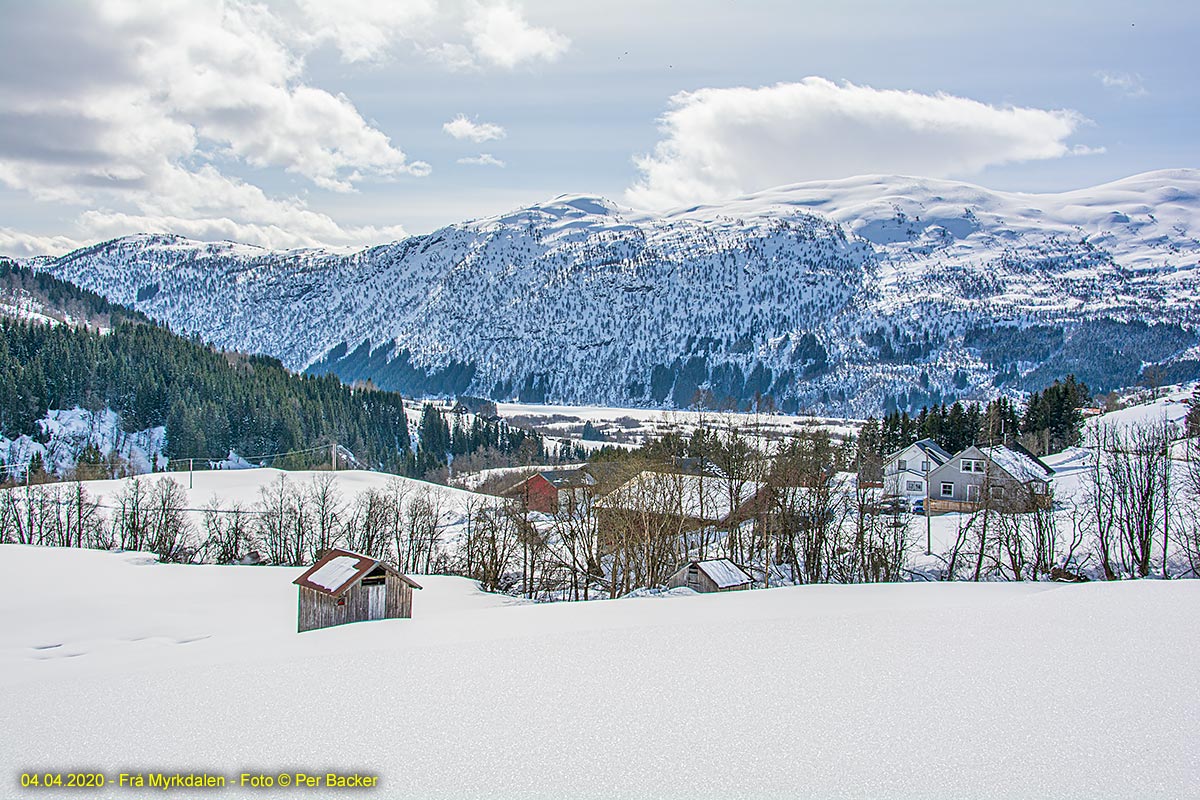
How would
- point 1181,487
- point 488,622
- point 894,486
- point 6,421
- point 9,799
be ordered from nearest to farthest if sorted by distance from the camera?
1. point 9,799
2. point 488,622
3. point 1181,487
4. point 894,486
5. point 6,421

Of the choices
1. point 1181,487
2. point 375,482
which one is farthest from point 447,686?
point 375,482

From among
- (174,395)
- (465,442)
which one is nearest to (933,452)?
(465,442)

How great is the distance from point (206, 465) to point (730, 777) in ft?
351

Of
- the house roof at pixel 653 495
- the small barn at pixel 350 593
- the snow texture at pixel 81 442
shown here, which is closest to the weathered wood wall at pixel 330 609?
the small barn at pixel 350 593

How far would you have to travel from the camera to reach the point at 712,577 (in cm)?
3778

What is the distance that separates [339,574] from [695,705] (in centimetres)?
2030

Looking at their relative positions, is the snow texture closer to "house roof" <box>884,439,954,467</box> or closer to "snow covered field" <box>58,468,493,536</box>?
"snow covered field" <box>58,468,493,536</box>

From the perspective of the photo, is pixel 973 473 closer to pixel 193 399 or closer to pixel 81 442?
pixel 193 399

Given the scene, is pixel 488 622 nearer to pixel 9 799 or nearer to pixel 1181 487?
pixel 9 799

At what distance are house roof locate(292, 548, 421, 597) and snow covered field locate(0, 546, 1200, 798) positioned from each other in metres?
9.05

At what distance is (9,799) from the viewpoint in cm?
869

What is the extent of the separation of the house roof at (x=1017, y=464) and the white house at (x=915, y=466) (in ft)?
26.7

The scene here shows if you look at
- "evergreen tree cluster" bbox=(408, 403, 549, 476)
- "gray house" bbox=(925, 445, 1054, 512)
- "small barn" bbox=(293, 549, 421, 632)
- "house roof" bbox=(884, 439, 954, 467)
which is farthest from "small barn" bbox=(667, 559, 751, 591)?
"evergreen tree cluster" bbox=(408, 403, 549, 476)

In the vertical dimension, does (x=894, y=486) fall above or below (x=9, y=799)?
below
